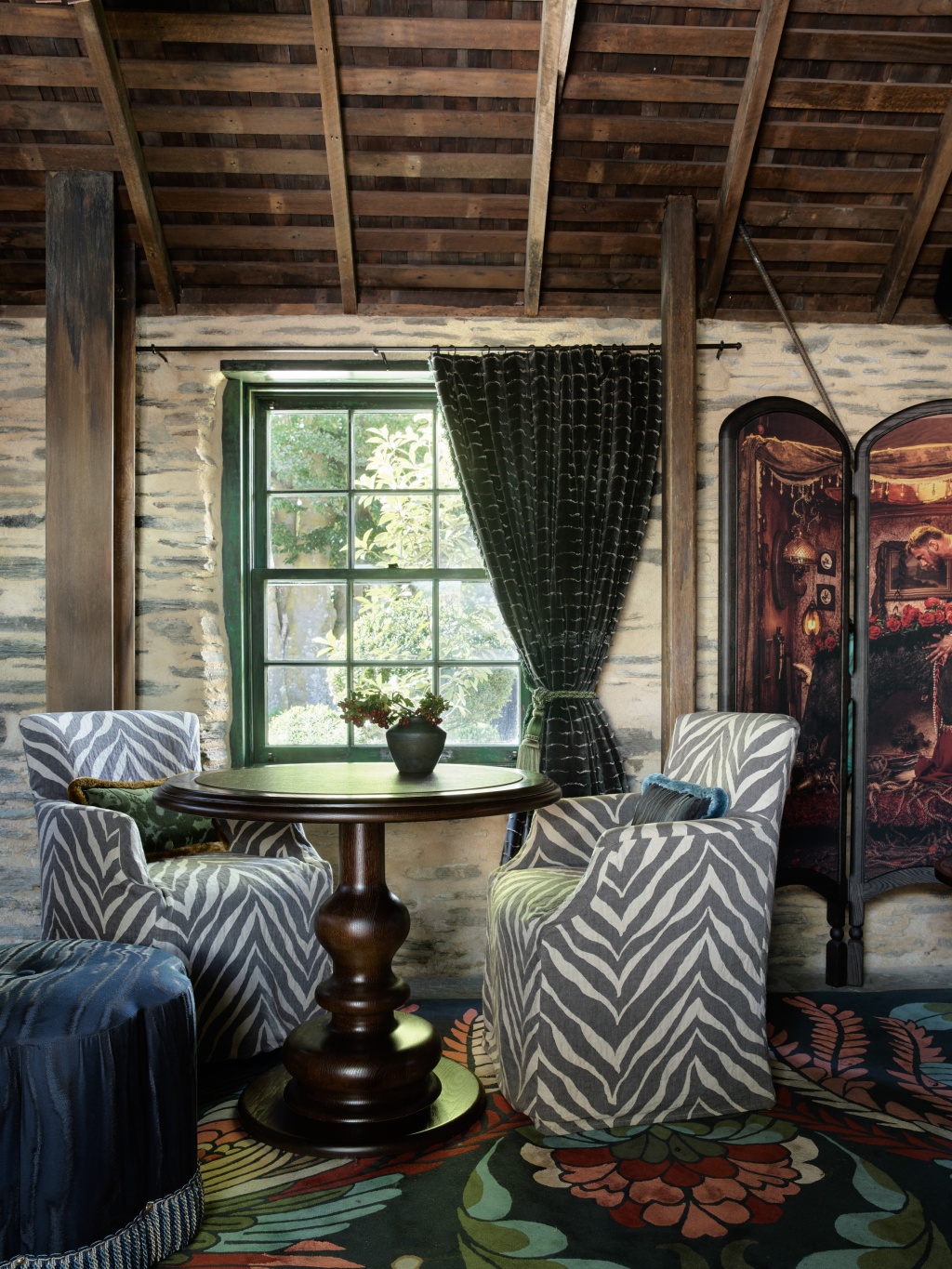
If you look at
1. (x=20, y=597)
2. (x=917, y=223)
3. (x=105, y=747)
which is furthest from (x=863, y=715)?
(x=20, y=597)

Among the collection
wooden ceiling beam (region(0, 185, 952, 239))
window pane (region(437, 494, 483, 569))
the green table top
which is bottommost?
the green table top

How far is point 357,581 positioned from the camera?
4.11 m

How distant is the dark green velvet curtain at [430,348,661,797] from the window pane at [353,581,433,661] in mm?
453

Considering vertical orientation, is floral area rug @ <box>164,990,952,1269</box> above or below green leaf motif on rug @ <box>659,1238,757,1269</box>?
below

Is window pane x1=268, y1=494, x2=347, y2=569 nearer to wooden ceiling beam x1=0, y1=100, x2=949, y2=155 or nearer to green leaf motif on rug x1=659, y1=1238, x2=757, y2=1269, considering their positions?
wooden ceiling beam x1=0, y1=100, x2=949, y2=155

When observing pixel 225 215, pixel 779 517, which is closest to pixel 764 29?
pixel 779 517

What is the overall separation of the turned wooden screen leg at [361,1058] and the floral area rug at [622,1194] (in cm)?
6

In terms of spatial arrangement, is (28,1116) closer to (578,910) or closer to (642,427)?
(578,910)

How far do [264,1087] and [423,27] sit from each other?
3.23 metres

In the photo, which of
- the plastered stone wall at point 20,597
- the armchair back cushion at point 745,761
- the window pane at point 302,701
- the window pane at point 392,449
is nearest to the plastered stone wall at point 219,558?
the plastered stone wall at point 20,597

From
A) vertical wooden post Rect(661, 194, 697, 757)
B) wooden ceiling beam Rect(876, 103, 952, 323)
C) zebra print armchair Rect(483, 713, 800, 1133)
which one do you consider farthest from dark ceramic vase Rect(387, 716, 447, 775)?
wooden ceiling beam Rect(876, 103, 952, 323)

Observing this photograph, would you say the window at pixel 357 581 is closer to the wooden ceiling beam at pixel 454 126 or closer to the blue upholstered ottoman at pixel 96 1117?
the wooden ceiling beam at pixel 454 126

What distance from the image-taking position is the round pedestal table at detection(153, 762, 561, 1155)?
2250 millimetres

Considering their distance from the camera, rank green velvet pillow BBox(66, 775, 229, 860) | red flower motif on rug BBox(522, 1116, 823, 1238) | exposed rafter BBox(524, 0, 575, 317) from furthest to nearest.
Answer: exposed rafter BBox(524, 0, 575, 317) → green velvet pillow BBox(66, 775, 229, 860) → red flower motif on rug BBox(522, 1116, 823, 1238)
